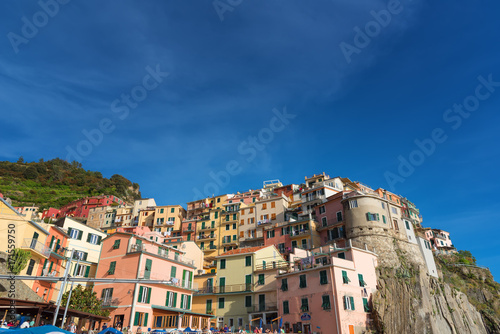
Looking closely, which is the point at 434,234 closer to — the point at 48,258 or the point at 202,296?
the point at 202,296

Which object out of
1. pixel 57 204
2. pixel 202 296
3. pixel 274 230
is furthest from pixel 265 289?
pixel 57 204

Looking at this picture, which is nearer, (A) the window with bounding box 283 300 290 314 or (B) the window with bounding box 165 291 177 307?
(B) the window with bounding box 165 291 177 307

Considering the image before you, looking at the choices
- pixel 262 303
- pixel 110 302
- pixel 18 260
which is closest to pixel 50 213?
pixel 110 302

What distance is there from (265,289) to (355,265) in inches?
480

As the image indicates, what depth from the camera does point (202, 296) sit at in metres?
50.0

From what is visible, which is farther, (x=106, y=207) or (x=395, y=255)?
(x=106, y=207)

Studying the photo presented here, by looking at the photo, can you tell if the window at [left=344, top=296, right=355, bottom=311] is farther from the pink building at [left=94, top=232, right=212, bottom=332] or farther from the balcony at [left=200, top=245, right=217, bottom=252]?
the balcony at [left=200, top=245, right=217, bottom=252]

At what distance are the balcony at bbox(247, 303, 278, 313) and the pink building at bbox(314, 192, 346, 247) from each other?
13.7 metres

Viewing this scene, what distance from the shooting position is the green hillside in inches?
4441

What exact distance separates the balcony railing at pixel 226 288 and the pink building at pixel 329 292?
18.9 feet

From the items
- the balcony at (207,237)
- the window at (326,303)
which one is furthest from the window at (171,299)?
the balcony at (207,237)

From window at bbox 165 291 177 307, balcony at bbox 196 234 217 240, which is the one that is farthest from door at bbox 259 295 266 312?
balcony at bbox 196 234 217 240

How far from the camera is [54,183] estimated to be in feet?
430

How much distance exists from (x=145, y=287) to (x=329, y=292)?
1950cm
